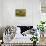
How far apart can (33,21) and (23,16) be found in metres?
0.41

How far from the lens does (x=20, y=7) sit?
16.6 feet

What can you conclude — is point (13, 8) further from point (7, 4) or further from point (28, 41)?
point (28, 41)

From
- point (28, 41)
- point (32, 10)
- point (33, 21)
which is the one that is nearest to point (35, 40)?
point (28, 41)

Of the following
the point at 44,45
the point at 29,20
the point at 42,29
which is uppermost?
the point at 29,20

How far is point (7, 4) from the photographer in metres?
5.07

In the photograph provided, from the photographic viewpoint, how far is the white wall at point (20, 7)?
5031mm

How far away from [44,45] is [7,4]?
1.99m

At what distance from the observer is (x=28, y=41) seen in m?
4.91

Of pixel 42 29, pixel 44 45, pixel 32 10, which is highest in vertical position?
pixel 32 10

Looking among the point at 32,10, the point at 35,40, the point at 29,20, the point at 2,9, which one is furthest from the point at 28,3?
the point at 35,40

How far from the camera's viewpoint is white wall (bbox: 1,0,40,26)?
16.5ft

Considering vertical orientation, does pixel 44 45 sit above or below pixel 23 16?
below

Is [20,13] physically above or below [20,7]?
below

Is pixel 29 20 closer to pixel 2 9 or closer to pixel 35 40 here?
pixel 35 40
